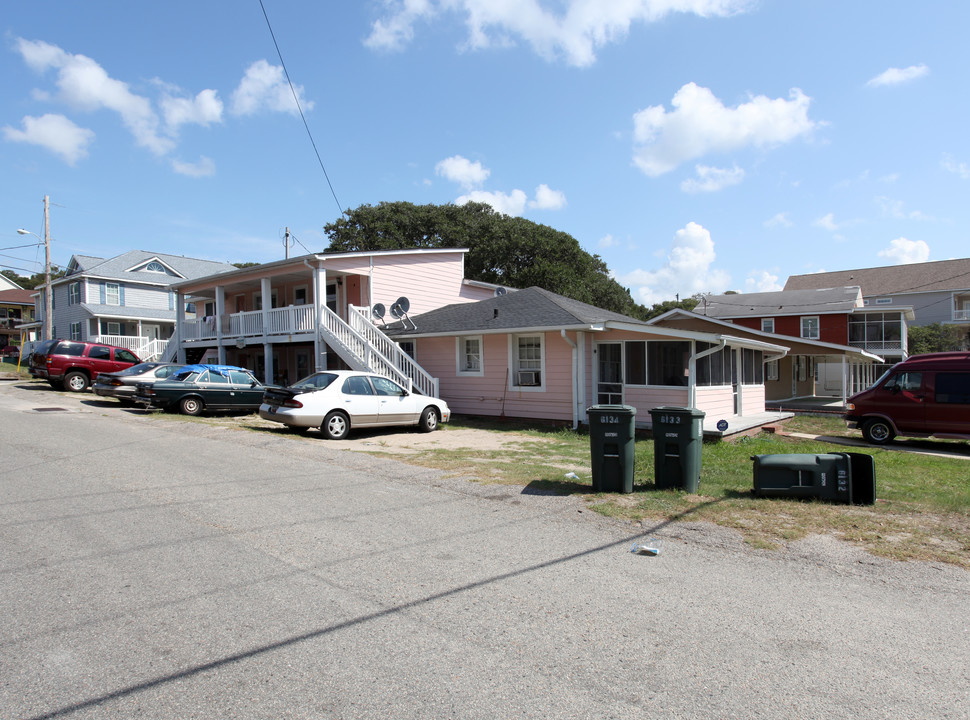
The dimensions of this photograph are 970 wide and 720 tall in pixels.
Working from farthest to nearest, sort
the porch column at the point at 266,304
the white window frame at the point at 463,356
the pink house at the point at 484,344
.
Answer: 1. the porch column at the point at 266,304
2. the white window frame at the point at 463,356
3. the pink house at the point at 484,344

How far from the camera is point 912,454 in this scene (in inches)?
527

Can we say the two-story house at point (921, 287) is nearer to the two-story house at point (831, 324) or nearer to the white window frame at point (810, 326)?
the two-story house at point (831, 324)

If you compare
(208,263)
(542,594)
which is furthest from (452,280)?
(208,263)

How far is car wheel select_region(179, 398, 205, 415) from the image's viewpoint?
17031mm

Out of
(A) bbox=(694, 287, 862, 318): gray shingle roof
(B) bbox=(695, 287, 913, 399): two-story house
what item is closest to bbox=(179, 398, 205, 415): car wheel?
(B) bbox=(695, 287, 913, 399): two-story house

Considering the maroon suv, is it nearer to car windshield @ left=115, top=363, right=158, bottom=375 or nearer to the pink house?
the pink house

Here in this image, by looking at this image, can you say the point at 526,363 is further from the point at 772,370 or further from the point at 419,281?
the point at 772,370

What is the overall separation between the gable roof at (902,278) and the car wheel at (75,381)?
57342 millimetres

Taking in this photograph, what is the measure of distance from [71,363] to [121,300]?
19.0 m

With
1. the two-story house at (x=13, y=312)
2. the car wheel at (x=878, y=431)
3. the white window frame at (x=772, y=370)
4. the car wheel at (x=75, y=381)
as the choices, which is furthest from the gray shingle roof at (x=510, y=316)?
the two-story house at (x=13, y=312)

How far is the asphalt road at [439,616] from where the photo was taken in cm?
319

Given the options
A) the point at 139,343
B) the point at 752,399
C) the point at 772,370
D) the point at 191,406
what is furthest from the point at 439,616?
the point at 139,343

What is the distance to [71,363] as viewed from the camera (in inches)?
880

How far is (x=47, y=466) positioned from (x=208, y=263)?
1581 inches
